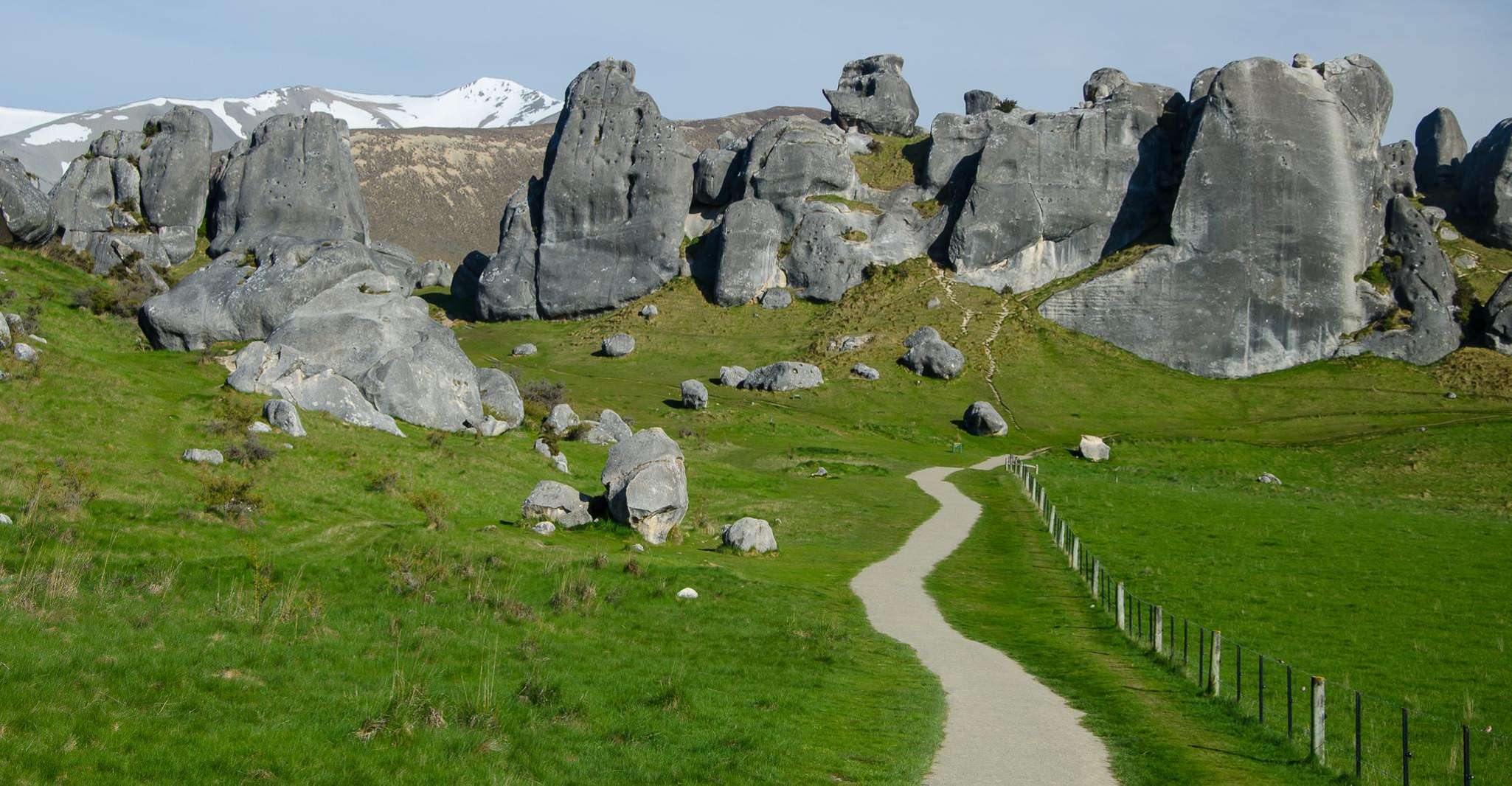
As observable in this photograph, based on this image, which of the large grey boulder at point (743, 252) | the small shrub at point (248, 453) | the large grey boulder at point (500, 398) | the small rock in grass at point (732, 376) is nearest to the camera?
the small shrub at point (248, 453)

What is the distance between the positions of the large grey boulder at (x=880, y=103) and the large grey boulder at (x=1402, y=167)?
56616 mm

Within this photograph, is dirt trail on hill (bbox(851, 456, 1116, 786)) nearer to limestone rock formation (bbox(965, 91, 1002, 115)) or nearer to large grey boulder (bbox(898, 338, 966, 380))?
large grey boulder (bbox(898, 338, 966, 380))

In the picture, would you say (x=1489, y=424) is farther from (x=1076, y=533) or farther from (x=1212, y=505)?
(x=1076, y=533)

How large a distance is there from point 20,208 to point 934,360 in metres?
72.1

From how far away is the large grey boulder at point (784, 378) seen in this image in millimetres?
93688

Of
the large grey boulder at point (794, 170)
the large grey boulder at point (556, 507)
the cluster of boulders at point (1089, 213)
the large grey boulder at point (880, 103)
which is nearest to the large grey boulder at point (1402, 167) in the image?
the cluster of boulders at point (1089, 213)

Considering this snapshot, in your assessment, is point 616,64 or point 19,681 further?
point 616,64

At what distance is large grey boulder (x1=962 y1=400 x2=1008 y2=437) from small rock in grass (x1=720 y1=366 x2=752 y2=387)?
2062 centimetres

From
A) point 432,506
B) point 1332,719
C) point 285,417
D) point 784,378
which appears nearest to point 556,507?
point 432,506

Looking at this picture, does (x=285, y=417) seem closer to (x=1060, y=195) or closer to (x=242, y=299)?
(x=242, y=299)

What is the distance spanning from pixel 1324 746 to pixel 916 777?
6882 millimetres

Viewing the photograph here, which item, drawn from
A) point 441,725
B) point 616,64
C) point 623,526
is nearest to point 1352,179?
point 616,64

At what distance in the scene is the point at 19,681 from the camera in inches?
562

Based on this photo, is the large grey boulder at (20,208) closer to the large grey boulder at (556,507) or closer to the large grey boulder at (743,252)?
the large grey boulder at (743,252)
